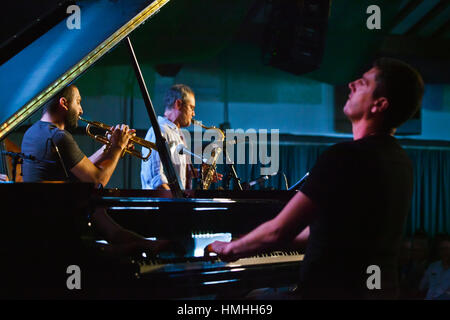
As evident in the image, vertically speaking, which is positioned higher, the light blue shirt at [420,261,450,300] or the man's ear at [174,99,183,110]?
the man's ear at [174,99,183,110]

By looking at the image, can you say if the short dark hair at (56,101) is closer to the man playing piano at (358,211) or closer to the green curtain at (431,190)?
the man playing piano at (358,211)

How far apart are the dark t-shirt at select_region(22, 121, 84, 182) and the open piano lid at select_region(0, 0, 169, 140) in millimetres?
472

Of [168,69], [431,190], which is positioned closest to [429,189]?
[431,190]

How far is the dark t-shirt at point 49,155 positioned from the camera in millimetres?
2588

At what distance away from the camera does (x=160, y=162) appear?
3834mm

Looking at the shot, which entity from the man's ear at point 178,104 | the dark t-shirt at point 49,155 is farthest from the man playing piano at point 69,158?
the man's ear at point 178,104

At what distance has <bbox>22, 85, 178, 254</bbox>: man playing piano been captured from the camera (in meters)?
2.10

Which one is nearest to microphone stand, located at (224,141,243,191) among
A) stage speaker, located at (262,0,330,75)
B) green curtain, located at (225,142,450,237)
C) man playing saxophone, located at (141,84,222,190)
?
man playing saxophone, located at (141,84,222,190)

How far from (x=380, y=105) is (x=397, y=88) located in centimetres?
9

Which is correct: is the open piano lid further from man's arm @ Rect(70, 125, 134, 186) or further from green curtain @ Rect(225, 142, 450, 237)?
green curtain @ Rect(225, 142, 450, 237)

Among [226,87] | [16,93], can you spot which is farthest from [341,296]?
[226,87]

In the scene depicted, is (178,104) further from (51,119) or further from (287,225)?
(287,225)

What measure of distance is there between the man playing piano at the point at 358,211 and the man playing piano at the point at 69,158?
69 centimetres
